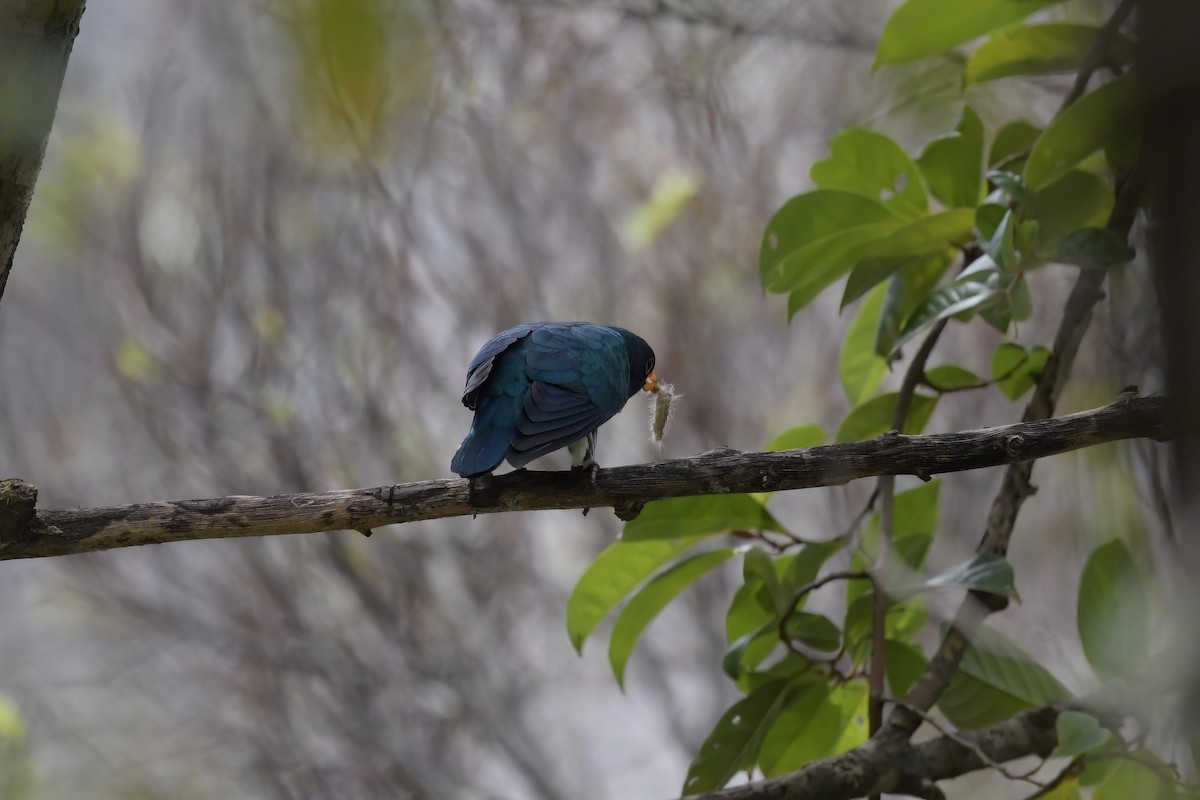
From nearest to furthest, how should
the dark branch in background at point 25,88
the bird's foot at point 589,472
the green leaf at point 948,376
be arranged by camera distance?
the dark branch in background at point 25,88, the bird's foot at point 589,472, the green leaf at point 948,376

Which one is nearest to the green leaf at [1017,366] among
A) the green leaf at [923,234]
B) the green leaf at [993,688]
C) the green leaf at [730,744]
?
the green leaf at [923,234]

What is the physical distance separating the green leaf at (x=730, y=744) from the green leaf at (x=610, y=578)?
0.29m

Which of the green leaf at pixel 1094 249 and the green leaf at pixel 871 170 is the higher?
the green leaf at pixel 871 170

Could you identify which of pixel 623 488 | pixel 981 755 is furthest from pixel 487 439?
pixel 981 755

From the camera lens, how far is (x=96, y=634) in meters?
4.82

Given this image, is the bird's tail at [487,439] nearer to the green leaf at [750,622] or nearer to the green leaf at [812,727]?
the green leaf at [750,622]

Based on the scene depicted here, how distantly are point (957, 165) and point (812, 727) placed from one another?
1.10m

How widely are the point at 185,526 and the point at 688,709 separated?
13.8 feet

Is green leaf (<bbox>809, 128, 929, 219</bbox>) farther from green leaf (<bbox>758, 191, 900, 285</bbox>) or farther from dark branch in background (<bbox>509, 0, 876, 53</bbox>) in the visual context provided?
dark branch in background (<bbox>509, 0, 876, 53</bbox>)

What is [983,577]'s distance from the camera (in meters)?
1.82

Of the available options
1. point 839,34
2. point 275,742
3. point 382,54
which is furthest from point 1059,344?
point 275,742

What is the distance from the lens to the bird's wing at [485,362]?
173cm

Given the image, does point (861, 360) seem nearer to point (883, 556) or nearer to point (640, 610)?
point (883, 556)

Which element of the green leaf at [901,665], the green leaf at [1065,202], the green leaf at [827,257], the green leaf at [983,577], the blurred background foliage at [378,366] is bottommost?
the green leaf at [901,665]
